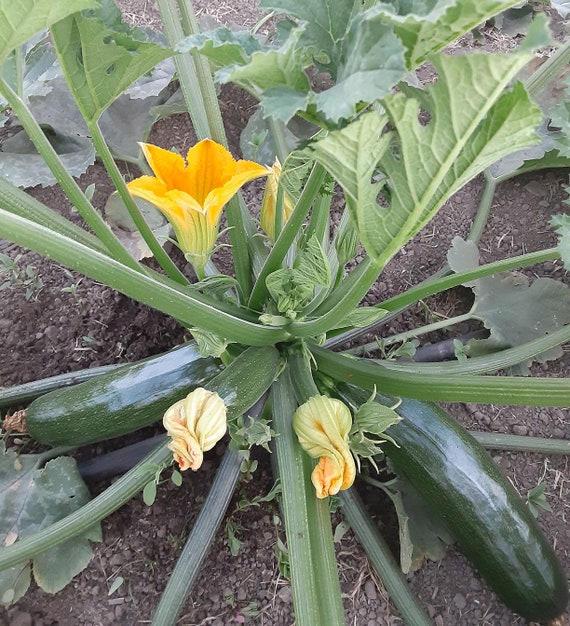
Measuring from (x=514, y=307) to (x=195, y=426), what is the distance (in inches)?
37.4

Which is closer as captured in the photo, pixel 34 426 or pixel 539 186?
pixel 34 426

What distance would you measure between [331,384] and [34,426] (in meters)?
0.67

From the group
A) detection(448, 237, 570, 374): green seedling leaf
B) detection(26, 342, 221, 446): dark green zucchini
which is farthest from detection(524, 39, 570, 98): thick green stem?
detection(26, 342, 221, 446): dark green zucchini

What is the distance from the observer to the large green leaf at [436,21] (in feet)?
2.06

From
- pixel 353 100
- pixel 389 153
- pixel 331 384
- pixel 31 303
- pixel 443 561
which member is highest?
pixel 353 100

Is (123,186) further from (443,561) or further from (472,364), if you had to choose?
(443,561)

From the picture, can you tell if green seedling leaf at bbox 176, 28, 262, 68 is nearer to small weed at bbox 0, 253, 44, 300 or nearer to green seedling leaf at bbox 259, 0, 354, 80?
green seedling leaf at bbox 259, 0, 354, 80

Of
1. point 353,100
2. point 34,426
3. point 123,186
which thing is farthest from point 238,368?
point 353,100

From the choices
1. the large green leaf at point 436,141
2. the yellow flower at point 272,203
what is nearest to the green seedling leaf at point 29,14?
the large green leaf at point 436,141

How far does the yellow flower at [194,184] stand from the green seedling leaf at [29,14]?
207 millimetres

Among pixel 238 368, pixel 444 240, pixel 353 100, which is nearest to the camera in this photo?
pixel 353 100

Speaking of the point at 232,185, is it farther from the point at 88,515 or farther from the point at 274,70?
the point at 88,515

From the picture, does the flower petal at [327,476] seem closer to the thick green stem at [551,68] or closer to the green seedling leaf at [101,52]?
the green seedling leaf at [101,52]

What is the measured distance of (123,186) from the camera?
1.21 m
